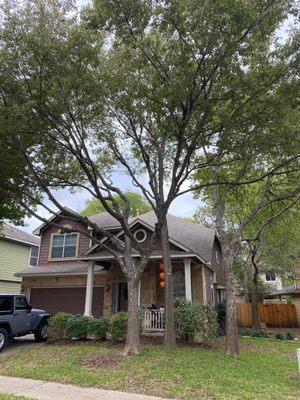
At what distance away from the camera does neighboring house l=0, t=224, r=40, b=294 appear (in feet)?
73.1

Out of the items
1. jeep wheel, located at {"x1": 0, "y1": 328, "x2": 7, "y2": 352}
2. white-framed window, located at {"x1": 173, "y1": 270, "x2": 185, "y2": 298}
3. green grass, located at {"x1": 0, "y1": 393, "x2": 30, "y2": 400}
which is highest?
white-framed window, located at {"x1": 173, "y1": 270, "x2": 185, "y2": 298}

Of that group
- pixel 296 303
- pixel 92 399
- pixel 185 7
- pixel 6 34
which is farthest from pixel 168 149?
pixel 296 303

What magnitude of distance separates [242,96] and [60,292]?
15.0m

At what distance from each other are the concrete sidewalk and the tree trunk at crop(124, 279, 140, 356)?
3.24 metres

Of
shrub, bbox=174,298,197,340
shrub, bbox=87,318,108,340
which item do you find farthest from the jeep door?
shrub, bbox=174,298,197,340

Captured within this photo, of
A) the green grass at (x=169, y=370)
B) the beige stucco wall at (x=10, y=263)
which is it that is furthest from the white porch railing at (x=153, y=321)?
the beige stucco wall at (x=10, y=263)

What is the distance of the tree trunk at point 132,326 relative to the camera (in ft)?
32.0

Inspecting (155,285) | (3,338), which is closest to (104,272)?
(155,285)

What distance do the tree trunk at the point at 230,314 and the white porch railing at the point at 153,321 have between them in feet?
12.1

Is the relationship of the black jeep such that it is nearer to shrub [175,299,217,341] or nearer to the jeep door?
the jeep door

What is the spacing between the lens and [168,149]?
12891mm

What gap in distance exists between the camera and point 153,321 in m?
13.7

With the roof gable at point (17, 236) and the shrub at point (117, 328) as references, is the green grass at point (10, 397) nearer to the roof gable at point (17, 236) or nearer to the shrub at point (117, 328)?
the shrub at point (117, 328)

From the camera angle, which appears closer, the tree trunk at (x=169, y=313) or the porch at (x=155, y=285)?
the tree trunk at (x=169, y=313)
